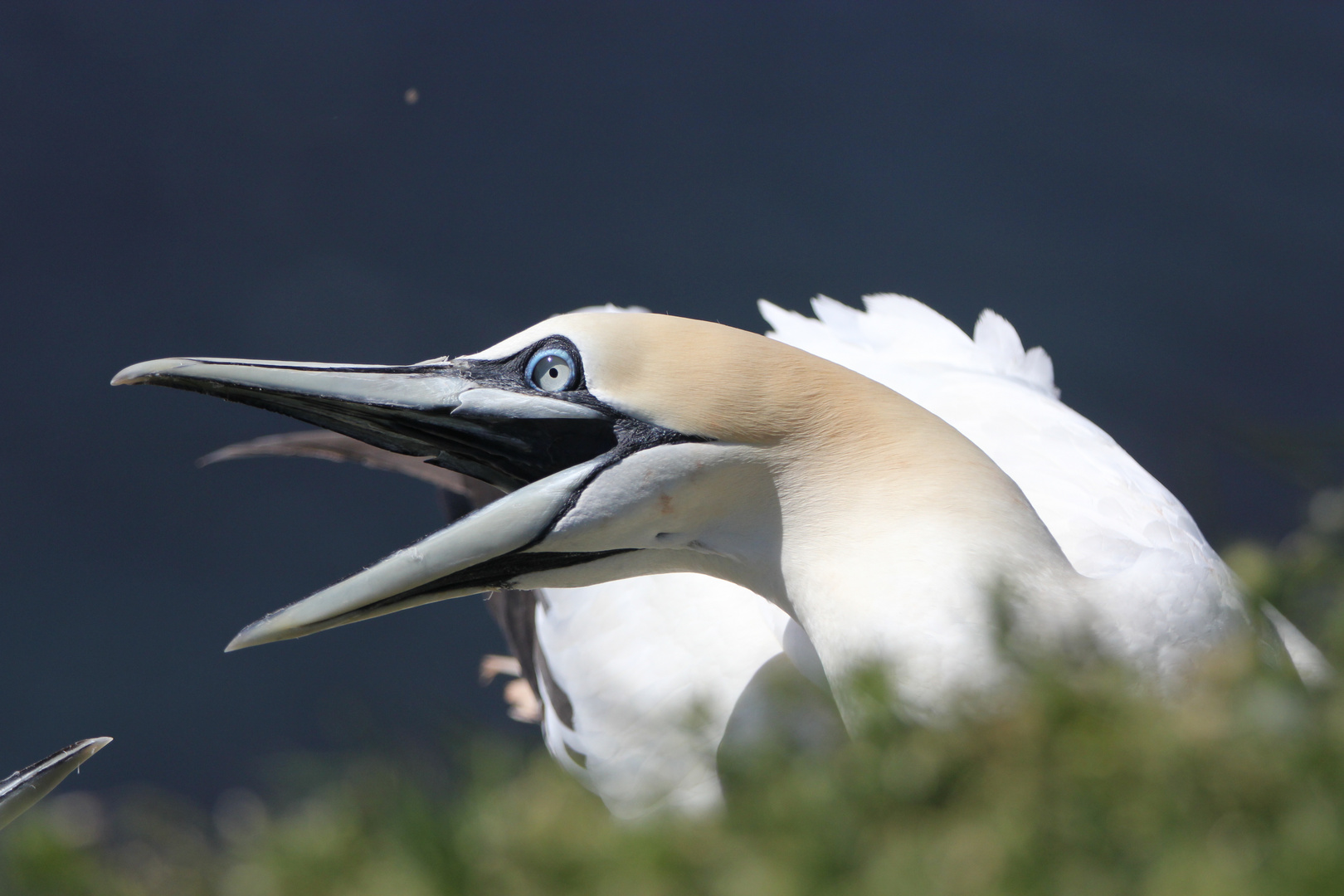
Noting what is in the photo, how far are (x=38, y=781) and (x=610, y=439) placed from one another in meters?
1.54

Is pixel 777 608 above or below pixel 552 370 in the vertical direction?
below

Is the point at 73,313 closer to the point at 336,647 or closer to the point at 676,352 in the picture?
the point at 336,647

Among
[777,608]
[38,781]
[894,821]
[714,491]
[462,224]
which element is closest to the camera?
[894,821]

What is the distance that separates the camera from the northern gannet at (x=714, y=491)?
1714 mm

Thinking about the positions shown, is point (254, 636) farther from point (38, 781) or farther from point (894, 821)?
point (894, 821)

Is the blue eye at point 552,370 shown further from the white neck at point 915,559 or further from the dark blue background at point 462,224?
the dark blue background at point 462,224

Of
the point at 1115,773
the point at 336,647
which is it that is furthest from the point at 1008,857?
the point at 336,647

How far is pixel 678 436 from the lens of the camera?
1.78 meters

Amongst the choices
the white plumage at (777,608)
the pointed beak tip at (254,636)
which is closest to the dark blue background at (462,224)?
the white plumage at (777,608)

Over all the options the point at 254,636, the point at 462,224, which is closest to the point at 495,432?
the point at 254,636

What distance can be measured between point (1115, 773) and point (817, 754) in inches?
9.9

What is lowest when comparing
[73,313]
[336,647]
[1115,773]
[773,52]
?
[336,647]

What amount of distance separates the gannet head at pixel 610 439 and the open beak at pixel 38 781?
89 cm

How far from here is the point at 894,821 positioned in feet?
2.78
